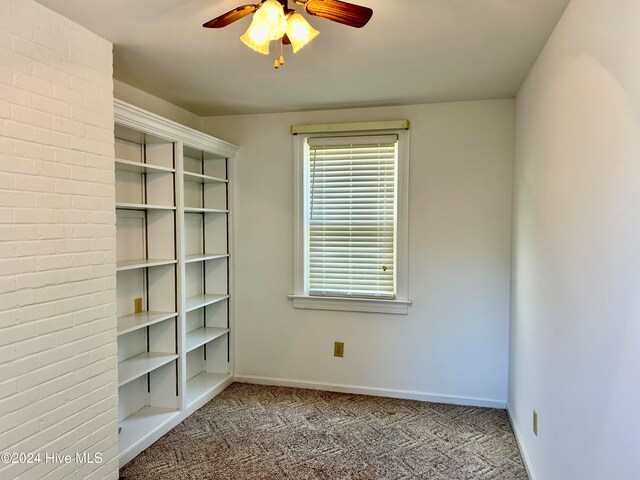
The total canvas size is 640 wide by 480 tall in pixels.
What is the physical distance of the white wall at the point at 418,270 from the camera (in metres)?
3.12

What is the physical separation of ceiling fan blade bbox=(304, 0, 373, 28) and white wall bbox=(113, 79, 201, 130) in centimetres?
176

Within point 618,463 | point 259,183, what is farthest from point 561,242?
point 259,183

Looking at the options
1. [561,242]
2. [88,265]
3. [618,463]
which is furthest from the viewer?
[88,265]

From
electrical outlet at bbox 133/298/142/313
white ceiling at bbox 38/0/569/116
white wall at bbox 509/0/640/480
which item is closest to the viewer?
white wall at bbox 509/0/640/480

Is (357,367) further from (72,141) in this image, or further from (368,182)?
(72,141)

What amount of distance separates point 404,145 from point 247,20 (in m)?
1.66

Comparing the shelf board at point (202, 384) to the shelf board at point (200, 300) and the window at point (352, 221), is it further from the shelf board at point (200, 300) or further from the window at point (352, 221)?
the window at point (352, 221)

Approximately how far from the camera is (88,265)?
203 cm

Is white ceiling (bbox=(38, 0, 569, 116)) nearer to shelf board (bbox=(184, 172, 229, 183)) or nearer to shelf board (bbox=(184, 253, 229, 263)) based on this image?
shelf board (bbox=(184, 172, 229, 183))

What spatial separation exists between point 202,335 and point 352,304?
1.24 meters

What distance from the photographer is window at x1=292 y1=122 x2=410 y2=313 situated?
3.28 meters

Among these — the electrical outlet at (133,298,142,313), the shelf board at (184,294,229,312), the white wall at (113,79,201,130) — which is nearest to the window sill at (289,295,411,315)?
the shelf board at (184,294,229,312)

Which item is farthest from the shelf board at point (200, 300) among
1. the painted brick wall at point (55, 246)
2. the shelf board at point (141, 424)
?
the painted brick wall at point (55, 246)

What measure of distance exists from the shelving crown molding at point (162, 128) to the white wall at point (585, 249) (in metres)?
2.15
